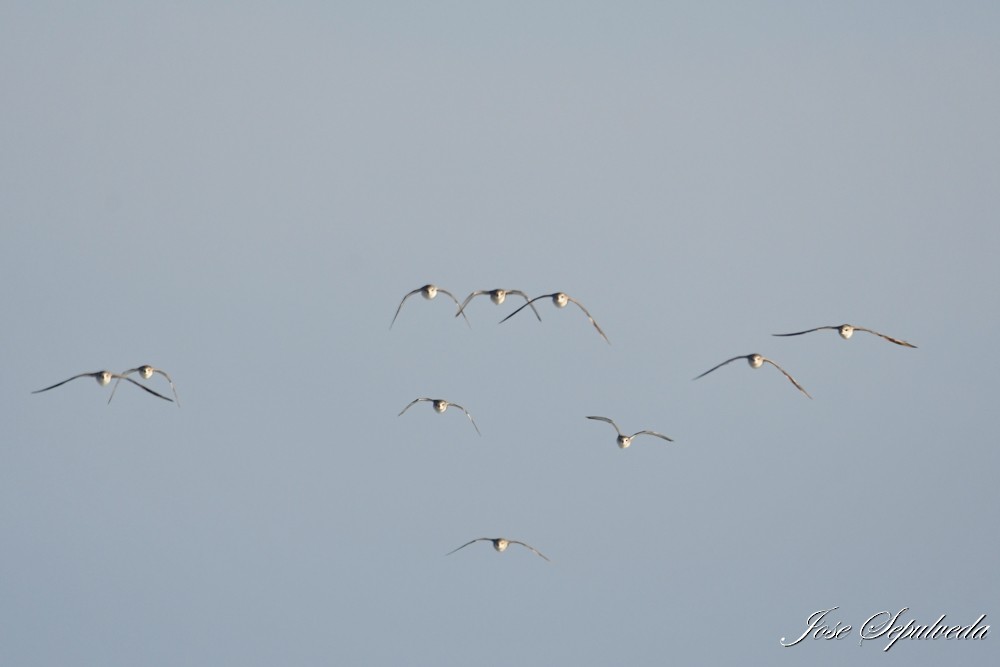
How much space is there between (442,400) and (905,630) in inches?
583

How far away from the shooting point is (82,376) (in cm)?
5450

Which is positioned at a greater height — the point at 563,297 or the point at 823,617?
the point at 563,297

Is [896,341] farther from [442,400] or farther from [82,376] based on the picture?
[82,376]

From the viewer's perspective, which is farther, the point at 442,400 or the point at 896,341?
the point at 442,400

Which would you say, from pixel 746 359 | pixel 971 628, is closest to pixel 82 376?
pixel 746 359

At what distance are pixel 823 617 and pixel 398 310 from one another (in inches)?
629

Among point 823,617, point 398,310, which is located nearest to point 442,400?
point 398,310

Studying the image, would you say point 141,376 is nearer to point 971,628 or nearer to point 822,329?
point 822,329

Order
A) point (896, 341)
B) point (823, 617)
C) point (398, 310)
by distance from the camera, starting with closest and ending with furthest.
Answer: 1. point (896, 341)
2. point (398, 310)
3. point (823, 617)

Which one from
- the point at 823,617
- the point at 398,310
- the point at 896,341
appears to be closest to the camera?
the point at 896,341

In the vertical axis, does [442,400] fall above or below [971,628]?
above

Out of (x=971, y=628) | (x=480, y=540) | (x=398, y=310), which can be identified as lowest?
(x=971, y=628)

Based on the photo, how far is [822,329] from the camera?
52.7 m

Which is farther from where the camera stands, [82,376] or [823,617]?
[823,617]
